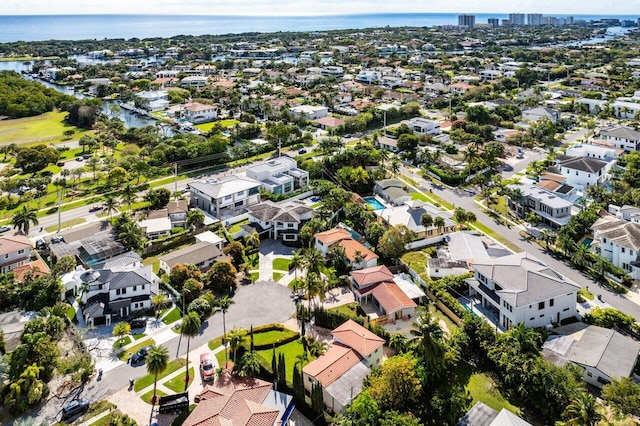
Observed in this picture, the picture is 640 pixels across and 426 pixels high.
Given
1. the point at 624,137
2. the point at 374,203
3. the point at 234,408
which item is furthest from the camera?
the point at 624,137

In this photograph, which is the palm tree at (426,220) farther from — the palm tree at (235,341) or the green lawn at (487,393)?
the palm tree at (235,341)

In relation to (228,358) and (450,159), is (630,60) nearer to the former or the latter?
(450,159)

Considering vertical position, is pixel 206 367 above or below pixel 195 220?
below

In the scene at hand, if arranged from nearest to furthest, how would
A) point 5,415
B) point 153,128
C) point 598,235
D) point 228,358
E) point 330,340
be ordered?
point 5,415, point 228,358, point 330,340, point 598,235, point 153,128

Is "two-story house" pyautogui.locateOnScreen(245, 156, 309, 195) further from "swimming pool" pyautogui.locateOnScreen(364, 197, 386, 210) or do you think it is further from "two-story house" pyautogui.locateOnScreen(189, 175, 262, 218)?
"swimming pool" pyautogui.locateOnScreen(364, 197, 386, 210)

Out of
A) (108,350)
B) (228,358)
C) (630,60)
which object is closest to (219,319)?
(228,358)

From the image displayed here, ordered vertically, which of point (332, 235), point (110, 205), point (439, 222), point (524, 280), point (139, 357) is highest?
point (110, 205)

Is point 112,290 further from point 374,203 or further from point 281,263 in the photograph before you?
point 374,203

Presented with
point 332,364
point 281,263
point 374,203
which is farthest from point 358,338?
point 374,203
